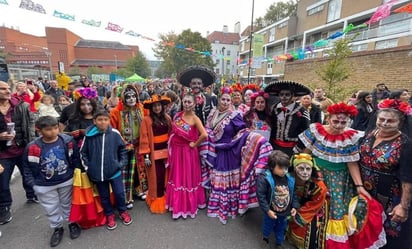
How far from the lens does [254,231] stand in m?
2.79

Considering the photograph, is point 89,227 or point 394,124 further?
point 89,227

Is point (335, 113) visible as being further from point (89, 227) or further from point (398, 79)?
point (398, 79)

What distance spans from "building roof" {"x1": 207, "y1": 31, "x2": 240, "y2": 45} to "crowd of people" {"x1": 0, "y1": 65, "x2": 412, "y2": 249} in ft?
187

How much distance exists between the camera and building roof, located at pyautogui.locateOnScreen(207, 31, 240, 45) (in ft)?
184

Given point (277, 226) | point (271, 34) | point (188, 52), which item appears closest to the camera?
point (277, 226)

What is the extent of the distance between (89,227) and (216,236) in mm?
1719

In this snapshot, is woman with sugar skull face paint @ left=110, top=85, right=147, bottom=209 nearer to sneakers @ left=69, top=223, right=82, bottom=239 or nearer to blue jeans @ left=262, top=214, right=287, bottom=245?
sneakers @ left=69, top=223, right=82, bottom=239

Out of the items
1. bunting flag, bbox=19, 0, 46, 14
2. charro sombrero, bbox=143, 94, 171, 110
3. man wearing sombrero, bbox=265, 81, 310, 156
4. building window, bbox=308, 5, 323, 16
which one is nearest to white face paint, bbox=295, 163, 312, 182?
man wearing sombrero, bbox=265, 81, 310, 156

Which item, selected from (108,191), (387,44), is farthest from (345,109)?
(387,44)

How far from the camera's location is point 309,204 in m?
2.37

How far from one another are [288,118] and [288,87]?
48 cm

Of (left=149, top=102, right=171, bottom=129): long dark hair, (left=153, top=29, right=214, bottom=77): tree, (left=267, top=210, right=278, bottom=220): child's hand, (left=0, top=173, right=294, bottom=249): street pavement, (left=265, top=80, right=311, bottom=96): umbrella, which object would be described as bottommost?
(left=0, top=173, right=294, bottom=249): street pavement

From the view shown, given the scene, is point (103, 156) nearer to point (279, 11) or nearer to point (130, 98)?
point (130, 98)

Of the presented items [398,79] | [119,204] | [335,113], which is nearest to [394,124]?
[335,113]
